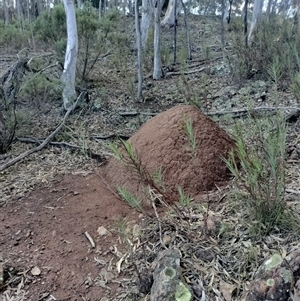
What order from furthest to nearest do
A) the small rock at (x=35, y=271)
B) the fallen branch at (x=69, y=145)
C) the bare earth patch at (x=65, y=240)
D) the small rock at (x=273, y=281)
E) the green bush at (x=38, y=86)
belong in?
the green bush at (x=38, y=86) < the fallen branch at (x=69, y=145) < the small rock at (x=35, y=271) < the bare earth patch at (x=65, y=240) < the small rock at (x=273, y=281)

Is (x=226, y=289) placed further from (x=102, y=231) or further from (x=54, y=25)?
(x=54, y=25)

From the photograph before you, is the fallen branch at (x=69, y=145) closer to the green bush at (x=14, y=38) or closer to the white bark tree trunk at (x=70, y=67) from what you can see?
the white bark tree trunk at (x=70, y=67)

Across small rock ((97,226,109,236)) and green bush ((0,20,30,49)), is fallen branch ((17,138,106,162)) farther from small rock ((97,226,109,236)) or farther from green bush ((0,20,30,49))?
green bush ((0,20,30,49))

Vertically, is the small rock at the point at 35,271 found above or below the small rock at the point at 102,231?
below

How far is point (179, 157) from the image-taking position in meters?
3.04

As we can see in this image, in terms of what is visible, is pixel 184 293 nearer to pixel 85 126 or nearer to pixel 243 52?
pixel 85 126

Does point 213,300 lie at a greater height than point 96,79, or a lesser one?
lesser

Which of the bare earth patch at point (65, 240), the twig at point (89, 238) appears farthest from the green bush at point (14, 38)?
the twig at point (89, 238)

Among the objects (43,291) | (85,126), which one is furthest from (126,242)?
(85,126)

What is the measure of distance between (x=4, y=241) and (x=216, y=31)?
11976 millimetres

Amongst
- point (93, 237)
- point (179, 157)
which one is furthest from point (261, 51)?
point (93, 237)

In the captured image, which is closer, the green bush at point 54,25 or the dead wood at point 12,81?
the dead wood at point 12,81

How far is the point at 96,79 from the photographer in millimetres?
7480

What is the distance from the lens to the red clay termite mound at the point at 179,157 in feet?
9.45
